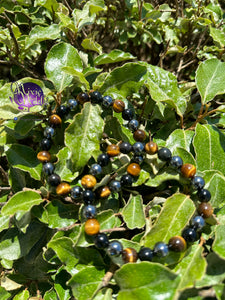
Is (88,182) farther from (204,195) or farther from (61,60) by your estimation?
(61,60)

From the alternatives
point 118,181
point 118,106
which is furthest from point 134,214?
point 118,106

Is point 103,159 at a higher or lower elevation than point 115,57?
lower

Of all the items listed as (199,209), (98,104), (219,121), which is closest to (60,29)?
(98,104)

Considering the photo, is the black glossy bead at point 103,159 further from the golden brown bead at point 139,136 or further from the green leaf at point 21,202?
the green leaf at point 21,202

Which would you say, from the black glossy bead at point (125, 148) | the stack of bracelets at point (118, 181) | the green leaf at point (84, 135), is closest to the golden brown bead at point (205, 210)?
the stack of bracelets at point (118, 181)

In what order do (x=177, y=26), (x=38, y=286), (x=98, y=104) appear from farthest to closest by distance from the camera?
1. (x=177, y=26)
2. (x=38, y=286)
3. (x=98, y=104)

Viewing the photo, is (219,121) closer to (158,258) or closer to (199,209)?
(199,209)

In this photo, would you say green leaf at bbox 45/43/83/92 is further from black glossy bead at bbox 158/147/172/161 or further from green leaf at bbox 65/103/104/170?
black glossy bead at bbox 158/147/172/161

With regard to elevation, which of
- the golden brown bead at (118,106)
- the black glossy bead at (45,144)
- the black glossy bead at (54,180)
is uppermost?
the golden brown bead at (118,106)
